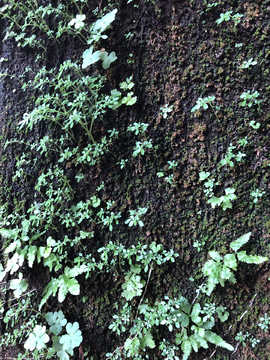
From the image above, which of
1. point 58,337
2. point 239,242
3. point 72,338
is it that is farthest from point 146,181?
point 58,337

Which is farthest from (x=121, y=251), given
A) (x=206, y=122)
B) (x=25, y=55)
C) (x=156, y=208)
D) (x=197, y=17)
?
(x=25, y=55)

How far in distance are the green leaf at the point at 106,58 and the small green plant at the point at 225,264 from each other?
1.80 m

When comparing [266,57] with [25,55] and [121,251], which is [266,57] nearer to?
[121,251]

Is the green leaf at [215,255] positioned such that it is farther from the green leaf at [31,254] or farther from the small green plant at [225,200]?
the green leaf at [31,254]

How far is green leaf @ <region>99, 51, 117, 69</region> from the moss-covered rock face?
23mm

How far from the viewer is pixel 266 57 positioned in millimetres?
1675

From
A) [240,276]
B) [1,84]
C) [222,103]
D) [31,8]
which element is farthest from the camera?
[1,84]

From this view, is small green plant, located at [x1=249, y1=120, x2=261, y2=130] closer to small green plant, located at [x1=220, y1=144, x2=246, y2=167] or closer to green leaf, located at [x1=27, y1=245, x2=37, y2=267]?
small green plant, located at [x1=220, y1=144, x2=246, y2=167]

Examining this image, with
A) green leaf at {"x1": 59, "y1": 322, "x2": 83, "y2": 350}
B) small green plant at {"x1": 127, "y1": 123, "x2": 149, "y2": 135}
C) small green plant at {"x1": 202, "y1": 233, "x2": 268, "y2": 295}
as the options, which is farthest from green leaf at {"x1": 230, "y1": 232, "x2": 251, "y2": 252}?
green leaf at {"x1": 59, "y1": 322, "x2": 83, "y2": 350}

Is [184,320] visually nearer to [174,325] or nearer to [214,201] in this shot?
[174,325]

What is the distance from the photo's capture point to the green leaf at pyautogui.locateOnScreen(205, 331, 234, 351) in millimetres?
1557

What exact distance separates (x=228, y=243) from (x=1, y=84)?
3.03 metres

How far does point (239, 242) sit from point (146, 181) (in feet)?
2.80

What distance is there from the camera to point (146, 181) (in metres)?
1.97
